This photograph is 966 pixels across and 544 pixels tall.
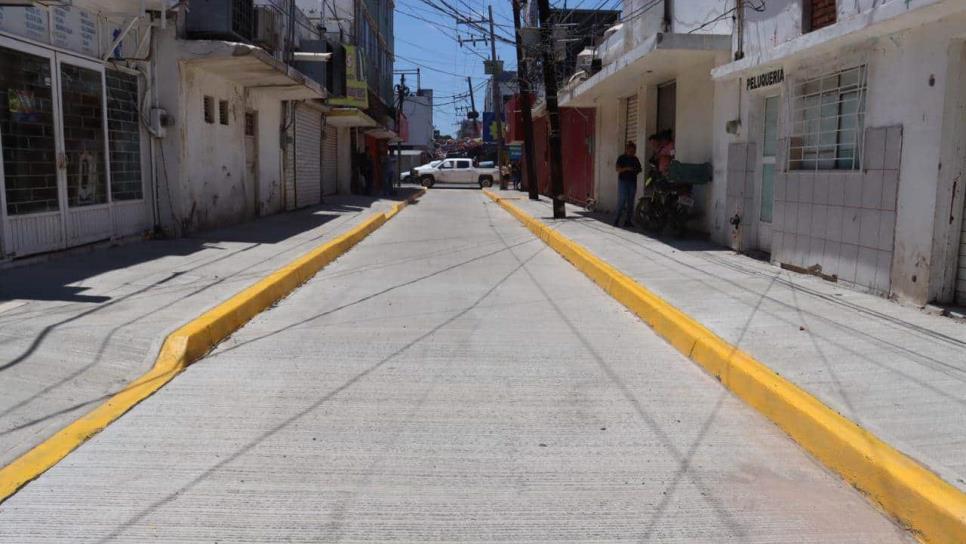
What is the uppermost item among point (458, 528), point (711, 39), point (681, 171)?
point (711, 39)

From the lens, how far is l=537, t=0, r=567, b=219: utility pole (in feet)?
57.0

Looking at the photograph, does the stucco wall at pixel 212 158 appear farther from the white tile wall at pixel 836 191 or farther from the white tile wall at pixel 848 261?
the white tile wall at pixel 848 261

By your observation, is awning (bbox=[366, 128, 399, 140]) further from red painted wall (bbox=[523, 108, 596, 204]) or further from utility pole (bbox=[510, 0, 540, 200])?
red painted wall (bbox=[523, 108, 596, 204])

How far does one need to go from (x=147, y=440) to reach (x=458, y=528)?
194 centimetres

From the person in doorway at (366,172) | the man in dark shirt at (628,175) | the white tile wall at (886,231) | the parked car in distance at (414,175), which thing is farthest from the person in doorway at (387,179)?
the white tile wall at (886,231)

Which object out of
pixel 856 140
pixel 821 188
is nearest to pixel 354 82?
pixel 821 188

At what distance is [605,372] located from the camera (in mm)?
5707

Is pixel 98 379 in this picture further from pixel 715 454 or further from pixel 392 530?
pixel 715 454

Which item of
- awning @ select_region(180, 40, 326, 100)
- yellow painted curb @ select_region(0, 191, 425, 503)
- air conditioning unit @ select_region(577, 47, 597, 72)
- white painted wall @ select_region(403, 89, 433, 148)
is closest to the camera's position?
yellow painted curb @ select_region(0, 191, 425, 503)

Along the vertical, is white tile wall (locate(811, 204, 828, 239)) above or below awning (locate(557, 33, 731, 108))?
below

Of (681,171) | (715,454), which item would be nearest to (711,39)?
(681,171)

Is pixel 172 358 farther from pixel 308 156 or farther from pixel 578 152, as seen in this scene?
pixel 578 152

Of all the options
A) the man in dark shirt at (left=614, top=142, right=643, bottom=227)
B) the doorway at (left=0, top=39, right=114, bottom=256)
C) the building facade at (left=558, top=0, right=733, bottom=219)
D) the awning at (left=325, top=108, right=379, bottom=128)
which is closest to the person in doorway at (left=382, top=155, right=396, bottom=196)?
the awning at (left=325, top=108, right=379, bottom=128)

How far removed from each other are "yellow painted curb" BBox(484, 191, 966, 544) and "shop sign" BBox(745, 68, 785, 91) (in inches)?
160
